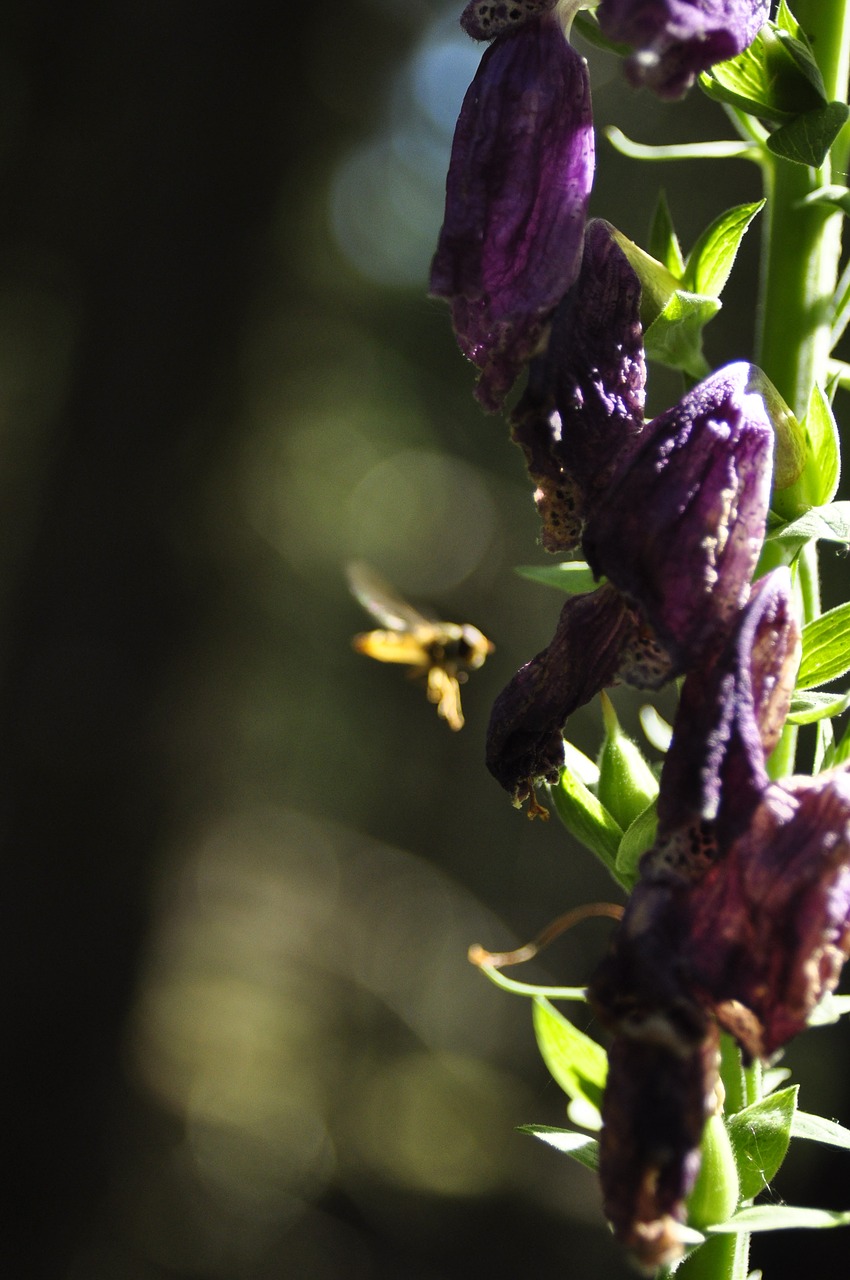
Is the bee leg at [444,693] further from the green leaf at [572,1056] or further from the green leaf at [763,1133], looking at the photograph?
the green leaf at [763,1133]

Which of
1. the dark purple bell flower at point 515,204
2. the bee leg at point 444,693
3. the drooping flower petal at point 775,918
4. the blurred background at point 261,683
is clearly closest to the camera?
the drooping flower petal at point 775,918

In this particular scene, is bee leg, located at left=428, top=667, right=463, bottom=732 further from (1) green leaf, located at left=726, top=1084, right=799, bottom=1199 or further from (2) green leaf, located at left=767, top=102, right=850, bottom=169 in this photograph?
(2) green leaf, located at left=767, top=102, right=850, bottom=169

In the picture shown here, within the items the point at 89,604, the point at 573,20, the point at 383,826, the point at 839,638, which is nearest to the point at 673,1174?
the point at 839,638

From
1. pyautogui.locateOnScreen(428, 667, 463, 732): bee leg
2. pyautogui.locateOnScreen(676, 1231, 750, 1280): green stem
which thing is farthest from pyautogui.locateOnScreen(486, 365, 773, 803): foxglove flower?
pyautogui.locateOnScreen(428, 667, 463, 732): bee leg

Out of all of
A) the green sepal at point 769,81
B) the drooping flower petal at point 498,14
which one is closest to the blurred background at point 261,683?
the drooping flower petal at point 498,14

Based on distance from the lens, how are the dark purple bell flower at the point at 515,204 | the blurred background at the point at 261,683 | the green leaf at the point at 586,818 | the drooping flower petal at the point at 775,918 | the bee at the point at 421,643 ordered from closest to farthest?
the drooping flower petal at the point at 775,918
the dark purple bell flower at the point at 515,204
the green leaf at the point at 586,818
the bee at the point at 421,643
the blurred background at the point at 261,683
